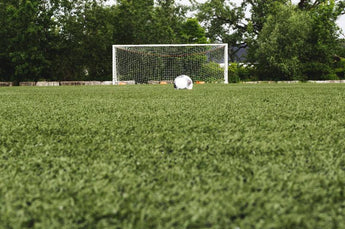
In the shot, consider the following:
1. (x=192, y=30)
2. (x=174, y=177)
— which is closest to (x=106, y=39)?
(x=192, y=30)

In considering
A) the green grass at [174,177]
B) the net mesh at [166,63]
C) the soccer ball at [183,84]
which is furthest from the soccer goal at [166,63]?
the green grass at [174,177]

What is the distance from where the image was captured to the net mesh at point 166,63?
1830cm

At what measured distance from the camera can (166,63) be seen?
18.7 metres

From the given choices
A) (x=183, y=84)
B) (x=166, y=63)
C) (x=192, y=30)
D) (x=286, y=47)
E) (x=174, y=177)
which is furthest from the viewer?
(x=192, y=30)

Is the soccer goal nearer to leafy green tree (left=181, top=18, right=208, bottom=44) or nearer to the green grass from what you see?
leafy green tree (left=181, top=18, right=208, bottom=44)

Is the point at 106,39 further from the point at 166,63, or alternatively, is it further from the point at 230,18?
the point at 230,18

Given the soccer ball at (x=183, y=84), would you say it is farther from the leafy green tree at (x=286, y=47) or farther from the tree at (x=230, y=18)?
the tree at (x=230, y=18)

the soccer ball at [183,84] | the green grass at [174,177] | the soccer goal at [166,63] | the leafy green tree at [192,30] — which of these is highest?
the leafy green tree at [192,30]

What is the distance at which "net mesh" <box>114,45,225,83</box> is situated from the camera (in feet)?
60.0

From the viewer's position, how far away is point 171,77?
1858 cm

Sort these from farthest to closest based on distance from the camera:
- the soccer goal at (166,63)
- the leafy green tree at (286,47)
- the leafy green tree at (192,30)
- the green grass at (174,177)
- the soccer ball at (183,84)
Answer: the leafy green tree at (192,30), the leafy green tree at (286,47), the soccer goal at (166,63), the soccer ball at (183,84), the green grass at (174,177)

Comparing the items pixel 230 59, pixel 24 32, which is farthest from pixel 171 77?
pixel 230 59

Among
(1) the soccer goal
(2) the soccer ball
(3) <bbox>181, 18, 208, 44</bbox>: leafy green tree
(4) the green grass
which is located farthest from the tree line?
(4) the green grass

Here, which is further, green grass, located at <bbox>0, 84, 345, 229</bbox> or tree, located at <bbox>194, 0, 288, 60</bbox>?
tree, located at <bbox>194, 0, 288, 60</bbox>
